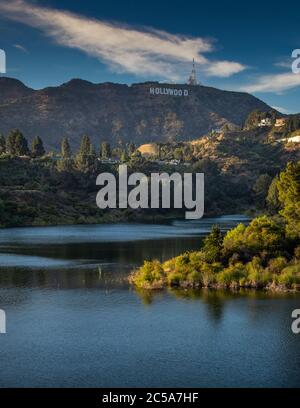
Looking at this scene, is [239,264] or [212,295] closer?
[212,295]

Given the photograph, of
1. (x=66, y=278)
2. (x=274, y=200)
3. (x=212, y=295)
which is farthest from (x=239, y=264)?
(x=274, y=200)

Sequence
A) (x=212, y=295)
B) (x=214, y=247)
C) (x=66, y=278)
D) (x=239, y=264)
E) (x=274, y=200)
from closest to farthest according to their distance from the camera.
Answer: (x=212, y=295) → (x=239, y=264) → (x=214, y=247) → (x=66, y=278) → (x=274, y=200)

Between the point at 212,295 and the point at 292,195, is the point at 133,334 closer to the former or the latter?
the point at 212,295

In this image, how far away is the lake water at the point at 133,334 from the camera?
38.2m

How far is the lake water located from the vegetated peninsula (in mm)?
2873

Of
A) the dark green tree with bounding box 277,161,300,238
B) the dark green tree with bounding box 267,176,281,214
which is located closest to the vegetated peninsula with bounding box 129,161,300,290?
the dark green tree with bounding box 277,161,300,238

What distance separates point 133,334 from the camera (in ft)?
157

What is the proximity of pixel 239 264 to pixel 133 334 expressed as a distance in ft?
73.8

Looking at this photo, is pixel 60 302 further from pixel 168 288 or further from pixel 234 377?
pixel 234 377

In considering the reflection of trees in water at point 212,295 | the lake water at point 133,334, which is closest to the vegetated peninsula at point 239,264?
the reflection of trees in water at point 212,295

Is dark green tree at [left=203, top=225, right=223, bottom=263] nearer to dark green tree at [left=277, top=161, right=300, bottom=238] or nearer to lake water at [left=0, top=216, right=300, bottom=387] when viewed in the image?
lake water at [left=0, top=216, right=300, bottom=387]

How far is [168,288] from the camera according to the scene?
65438 millimetres

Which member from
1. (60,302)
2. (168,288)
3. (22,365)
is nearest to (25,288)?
(60,302)
